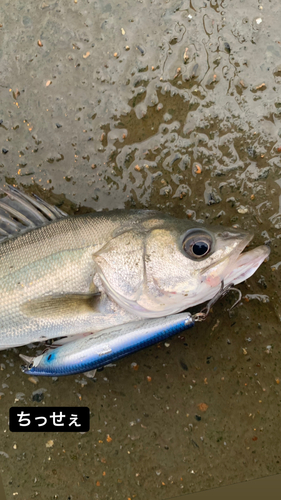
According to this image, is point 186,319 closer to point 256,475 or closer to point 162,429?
point 162,429

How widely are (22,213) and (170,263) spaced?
1.09 m

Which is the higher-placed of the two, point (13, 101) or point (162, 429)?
point (13, 101)

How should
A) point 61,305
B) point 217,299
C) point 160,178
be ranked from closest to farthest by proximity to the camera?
point 61,305 < point 217,299 < point 160,178

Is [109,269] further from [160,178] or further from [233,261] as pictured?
[160,178]

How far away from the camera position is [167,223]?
2006 mm

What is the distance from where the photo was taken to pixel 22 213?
7.18 feet

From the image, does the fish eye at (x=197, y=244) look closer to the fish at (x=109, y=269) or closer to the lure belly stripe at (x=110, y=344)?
the fish at (x=109, y=269)

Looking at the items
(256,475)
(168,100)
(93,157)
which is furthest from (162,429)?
(168,100)

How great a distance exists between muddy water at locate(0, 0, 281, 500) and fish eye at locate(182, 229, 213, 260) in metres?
0.53

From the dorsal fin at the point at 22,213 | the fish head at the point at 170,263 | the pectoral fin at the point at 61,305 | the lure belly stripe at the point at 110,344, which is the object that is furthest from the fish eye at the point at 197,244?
the dorsal fin at the point at 22,213

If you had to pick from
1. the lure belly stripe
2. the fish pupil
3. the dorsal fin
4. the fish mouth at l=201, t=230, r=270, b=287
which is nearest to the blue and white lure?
the lure belly stripe

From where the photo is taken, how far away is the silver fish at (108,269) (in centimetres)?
190

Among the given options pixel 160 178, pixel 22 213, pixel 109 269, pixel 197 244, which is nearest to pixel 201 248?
pixel 197 244

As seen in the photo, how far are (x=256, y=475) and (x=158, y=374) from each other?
3.45 ft
